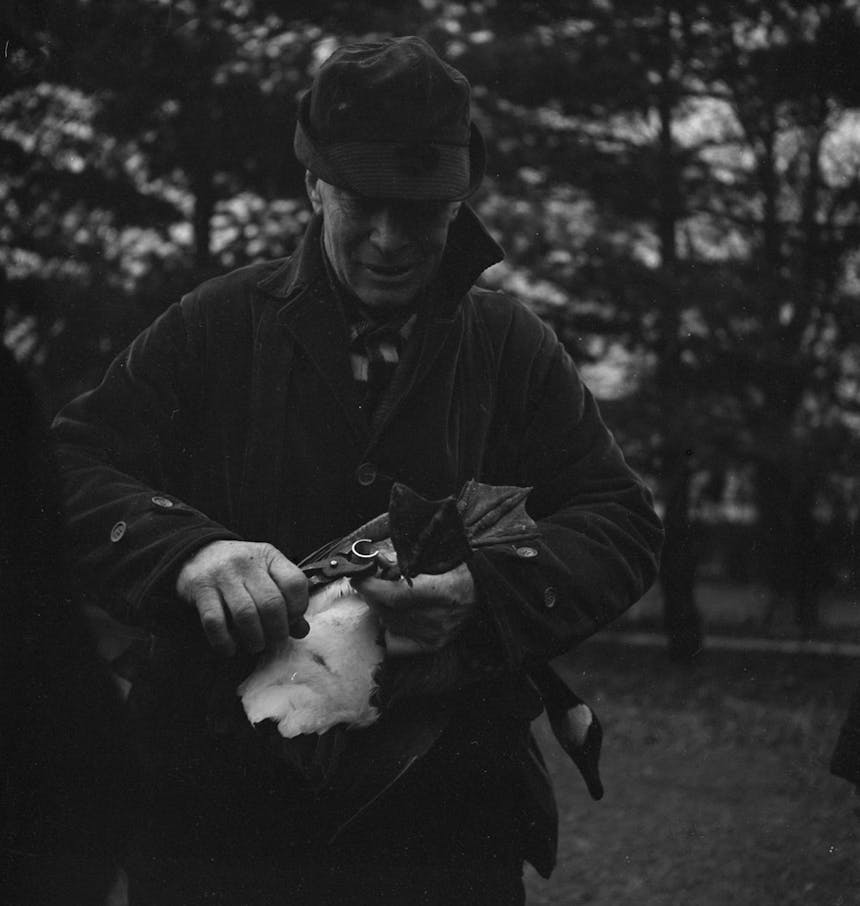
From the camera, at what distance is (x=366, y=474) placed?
2.18 meters

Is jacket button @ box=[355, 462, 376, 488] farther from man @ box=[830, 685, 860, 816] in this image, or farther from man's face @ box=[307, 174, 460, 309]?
man @ box=[830, 685, 860, 816]

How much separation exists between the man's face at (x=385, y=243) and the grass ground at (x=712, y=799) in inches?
123

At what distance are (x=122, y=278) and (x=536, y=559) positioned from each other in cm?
682

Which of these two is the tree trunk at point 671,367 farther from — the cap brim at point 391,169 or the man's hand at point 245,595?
the man's hand at point 245,595

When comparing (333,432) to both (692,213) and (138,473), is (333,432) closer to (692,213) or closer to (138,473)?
(138,473)

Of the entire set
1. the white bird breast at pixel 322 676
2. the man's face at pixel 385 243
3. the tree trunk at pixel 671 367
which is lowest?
the tree trunk at pixel 671 367

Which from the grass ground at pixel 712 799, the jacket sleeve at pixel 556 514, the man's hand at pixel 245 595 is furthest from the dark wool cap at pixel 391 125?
the grass ground at pixel 712 799

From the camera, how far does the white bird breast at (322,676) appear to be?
6.23 ft

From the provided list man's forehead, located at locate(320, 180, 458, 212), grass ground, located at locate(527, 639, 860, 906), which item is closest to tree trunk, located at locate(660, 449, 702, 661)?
grass ground, located at locate(527, 639, 860, 906)

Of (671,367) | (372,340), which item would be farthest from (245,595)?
(671,367)

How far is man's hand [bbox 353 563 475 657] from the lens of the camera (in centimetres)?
189

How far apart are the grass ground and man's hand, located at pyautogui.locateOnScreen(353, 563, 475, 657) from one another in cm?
307

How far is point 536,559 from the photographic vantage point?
205 centimetres

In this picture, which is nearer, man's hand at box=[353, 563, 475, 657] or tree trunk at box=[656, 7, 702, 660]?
man's hand at box=[353, 563, 475, 657]
